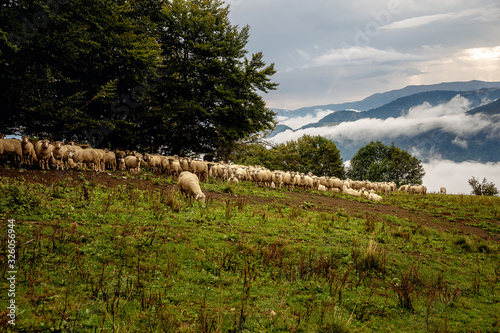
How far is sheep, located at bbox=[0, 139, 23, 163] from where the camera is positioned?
49.4ft

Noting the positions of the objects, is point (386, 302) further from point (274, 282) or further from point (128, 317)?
point (128, 317)

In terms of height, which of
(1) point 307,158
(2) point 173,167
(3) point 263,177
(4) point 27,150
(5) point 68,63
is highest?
(5) point 68,63

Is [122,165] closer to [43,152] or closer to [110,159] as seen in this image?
[110,159]

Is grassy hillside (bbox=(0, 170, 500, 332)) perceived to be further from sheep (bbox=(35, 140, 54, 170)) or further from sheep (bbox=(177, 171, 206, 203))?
sheep (bbox=(35, 140, 54, 170))

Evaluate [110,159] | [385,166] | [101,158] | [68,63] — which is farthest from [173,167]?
[385,166]

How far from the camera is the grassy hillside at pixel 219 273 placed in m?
4.48

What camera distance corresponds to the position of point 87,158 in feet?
61.4

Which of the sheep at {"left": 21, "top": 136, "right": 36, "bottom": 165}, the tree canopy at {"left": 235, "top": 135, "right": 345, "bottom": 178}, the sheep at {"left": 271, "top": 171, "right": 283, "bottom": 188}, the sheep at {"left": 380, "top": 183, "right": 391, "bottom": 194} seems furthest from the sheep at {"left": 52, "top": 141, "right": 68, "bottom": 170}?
the tree canopy at {"left": 235, "top": 135, "right": 345, "bottom": 178}

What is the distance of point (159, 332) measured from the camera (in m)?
3.98

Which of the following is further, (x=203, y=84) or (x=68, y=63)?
(x=203, y=84)

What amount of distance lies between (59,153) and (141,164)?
683 centimetres

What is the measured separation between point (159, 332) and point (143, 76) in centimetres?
2371

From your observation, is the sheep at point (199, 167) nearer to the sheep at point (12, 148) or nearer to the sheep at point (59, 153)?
the sheep at point (59, 153)

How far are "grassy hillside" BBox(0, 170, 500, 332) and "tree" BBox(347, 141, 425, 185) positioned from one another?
233 feet
